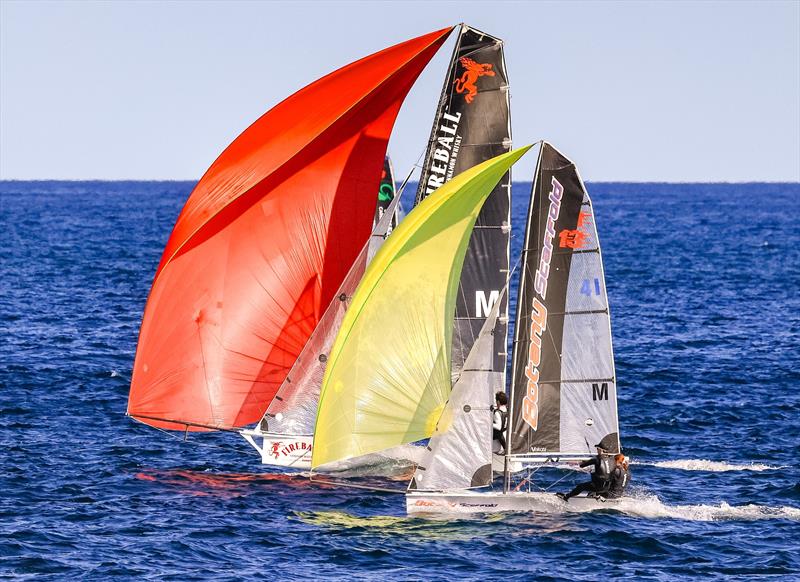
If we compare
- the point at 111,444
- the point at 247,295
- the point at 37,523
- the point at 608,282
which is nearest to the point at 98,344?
the point at 111,444

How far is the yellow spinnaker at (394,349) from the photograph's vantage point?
1039 inches

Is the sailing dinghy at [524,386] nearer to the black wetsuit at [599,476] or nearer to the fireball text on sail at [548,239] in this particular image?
the fireball text on sail at [548,239]

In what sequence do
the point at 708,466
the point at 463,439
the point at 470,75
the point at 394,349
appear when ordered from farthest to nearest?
the point at 708,466, the point at 470,75, the point at 394,349, the point at 463,439

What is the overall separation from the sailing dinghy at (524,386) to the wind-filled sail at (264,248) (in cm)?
462

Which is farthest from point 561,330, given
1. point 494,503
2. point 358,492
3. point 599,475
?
point 358,492

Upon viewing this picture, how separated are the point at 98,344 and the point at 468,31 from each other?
2531 centimetres

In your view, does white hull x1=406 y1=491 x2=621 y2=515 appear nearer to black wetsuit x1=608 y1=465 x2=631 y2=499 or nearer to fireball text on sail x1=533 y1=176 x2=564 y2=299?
black wetsuit x1=608 y1=465 x2=631 y2=499

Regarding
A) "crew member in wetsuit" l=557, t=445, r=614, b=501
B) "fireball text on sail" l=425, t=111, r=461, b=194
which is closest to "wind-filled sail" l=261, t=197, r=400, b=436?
"fireball text on sail" l=425, t=111, r=461, b=194

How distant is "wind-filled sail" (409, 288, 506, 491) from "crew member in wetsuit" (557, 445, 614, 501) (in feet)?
6.25

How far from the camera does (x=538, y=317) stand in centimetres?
2622

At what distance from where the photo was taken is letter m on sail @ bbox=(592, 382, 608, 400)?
26.5 meters

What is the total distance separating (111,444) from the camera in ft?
110

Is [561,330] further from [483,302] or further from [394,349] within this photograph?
[394,349]

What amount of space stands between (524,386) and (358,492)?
476 cm
